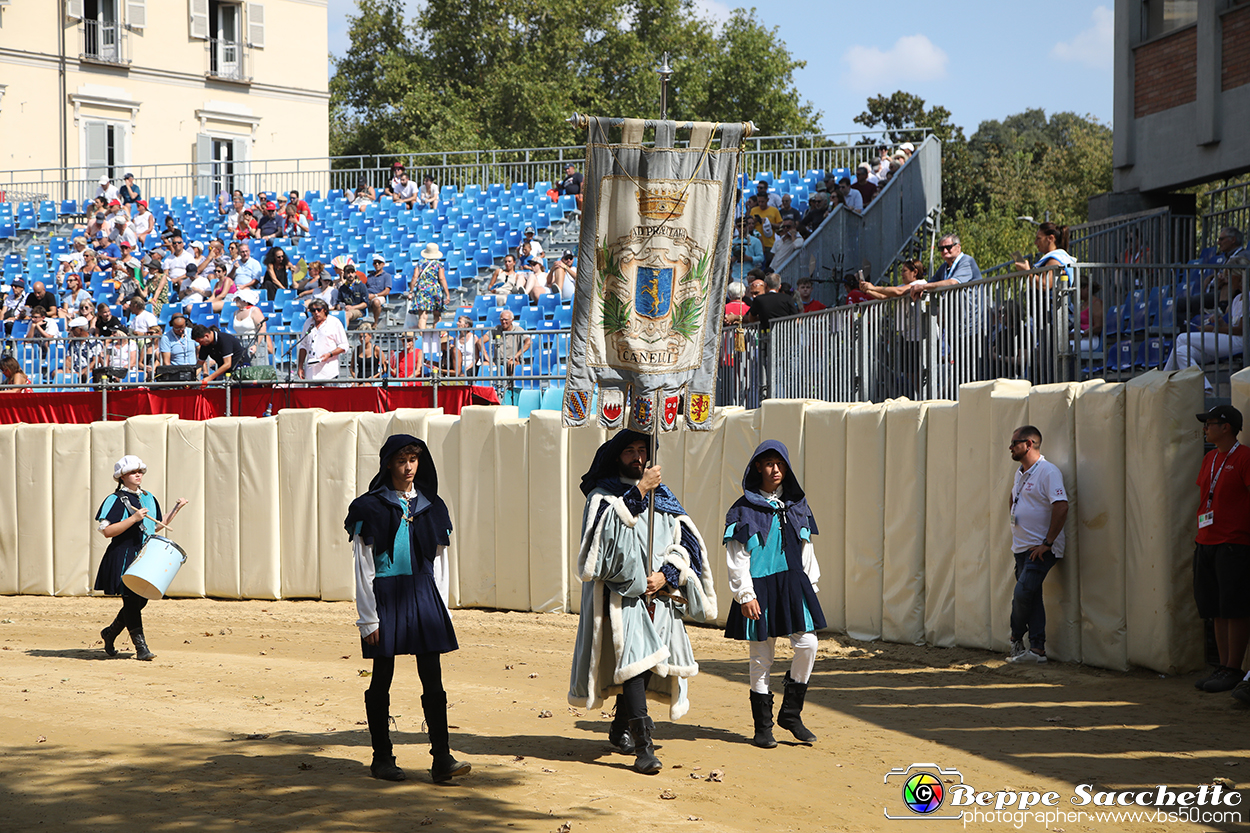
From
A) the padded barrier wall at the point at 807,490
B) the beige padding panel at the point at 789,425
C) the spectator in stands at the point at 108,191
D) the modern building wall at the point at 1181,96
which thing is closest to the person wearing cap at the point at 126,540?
the padded barrier wall at the point at 807,490

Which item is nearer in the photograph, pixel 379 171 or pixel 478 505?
pixel 478 505

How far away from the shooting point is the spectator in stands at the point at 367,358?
1722cm

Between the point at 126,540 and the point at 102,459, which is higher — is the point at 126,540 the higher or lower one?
the lower one

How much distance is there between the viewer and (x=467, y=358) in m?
17.0

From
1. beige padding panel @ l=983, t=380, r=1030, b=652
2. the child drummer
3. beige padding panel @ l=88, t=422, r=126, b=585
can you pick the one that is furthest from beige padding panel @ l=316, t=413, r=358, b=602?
beige padding panel @ l=983, t=380, r=1030, b=652

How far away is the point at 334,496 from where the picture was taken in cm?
1515

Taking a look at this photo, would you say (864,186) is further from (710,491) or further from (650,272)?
(650,272)

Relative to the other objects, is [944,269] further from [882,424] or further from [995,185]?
[995,185]

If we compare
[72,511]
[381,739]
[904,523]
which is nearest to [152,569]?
[381,739]

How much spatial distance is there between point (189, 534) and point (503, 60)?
48676 mm

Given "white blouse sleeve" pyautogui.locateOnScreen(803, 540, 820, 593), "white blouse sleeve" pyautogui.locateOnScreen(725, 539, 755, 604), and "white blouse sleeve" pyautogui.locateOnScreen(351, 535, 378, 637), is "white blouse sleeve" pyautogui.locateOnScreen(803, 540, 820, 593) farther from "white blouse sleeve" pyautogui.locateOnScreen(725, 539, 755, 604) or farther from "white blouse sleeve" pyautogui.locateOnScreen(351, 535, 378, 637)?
"white blouse sleeve" pyautogui.locateOnScreen(351, 535, 378, 637)

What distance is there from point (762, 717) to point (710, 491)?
18.4 feet

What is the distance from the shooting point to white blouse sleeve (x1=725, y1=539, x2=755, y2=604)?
7.77 meters

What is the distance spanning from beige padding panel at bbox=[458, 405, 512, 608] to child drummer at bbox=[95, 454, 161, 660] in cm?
369
